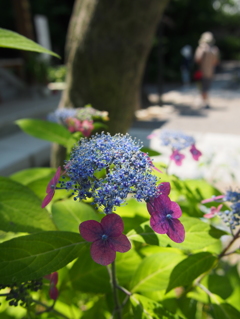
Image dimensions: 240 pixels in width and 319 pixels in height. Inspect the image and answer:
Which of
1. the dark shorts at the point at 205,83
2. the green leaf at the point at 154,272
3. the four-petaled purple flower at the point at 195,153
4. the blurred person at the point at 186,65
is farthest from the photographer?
the blurred person at the point at 186,65

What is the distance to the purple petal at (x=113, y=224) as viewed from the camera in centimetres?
63

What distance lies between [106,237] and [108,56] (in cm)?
201

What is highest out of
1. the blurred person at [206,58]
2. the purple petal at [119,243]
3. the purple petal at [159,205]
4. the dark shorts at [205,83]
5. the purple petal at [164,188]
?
the purple petal at [164,188]

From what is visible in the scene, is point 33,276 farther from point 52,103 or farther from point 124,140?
point 52,103

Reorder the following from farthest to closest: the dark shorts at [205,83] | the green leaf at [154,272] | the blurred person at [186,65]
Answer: the blurred person at [186,65] → the dark shorts at [205,83] → the green leaf at [154,272]

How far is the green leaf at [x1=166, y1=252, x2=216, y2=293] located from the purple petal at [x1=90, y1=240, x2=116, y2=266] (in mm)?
305

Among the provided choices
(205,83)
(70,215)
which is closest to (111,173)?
(70,215)

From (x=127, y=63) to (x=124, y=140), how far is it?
184 cm

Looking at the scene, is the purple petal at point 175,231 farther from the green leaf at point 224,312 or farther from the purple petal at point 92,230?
the green leaf at point 224,312

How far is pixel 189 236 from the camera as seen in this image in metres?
0.77

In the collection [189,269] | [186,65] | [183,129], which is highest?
[189,269]

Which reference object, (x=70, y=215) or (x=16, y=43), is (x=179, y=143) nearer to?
(x=70, y=215)

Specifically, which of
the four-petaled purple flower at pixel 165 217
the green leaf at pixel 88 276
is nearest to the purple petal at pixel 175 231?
the four-petaled purple flower at pixel 165 217

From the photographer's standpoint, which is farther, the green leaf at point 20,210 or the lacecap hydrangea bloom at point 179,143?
the lacecap hydrangea bloom at point 179,143
